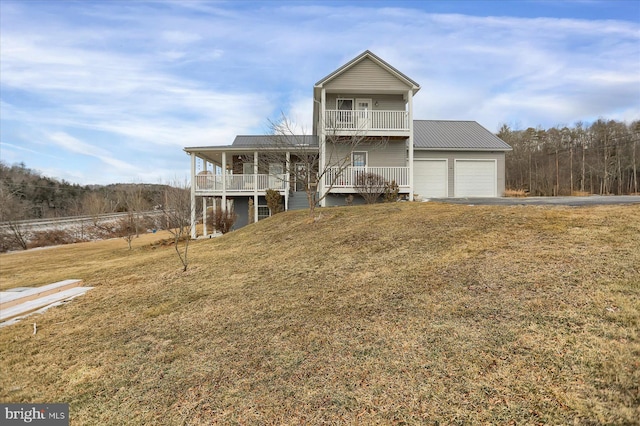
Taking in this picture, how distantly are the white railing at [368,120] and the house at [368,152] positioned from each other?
0.05 metres

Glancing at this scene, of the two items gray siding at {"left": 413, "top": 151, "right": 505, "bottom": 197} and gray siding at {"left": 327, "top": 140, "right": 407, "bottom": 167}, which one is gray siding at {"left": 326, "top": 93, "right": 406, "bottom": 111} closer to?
gray siding at {"left": 327, "top": 140, "right": 407, "bottom": 167}

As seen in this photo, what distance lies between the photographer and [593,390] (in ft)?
7.66

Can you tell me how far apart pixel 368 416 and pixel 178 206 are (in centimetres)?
1193

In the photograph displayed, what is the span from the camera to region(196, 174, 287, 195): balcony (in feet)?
57.2

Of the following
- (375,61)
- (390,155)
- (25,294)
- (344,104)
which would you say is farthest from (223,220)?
(375,61)

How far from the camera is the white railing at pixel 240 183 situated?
1747cm

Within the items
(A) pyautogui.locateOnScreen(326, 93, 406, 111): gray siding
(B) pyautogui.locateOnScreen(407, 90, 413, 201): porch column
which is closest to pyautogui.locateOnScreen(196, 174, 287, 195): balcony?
(A) pyautogui.locateOnScreen(326, 93, 406, 111): gray siding

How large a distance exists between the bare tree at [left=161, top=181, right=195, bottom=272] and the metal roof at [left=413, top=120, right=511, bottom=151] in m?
12.7

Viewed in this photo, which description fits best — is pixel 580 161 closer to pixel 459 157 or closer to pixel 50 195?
pixel 459 157

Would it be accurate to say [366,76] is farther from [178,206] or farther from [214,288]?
[214,288]

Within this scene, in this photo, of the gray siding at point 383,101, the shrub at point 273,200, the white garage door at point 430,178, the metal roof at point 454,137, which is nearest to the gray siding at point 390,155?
the metal roof at point 454,137

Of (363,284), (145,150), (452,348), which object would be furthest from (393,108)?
(145,150)

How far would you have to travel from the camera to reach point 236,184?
17672 mm

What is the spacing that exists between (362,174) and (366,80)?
17.2 feet
